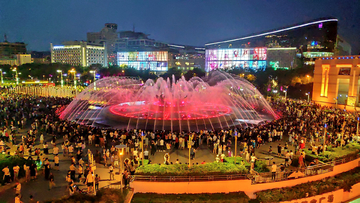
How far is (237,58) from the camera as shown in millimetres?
91938

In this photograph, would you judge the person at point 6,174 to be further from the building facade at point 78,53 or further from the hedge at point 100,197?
the building facade at point 78,53

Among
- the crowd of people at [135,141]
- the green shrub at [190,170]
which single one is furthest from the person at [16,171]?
the green shrub at [190,170]

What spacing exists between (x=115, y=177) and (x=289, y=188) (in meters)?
8.67

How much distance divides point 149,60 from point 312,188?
10526 centimetres

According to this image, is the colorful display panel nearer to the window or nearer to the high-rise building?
the window

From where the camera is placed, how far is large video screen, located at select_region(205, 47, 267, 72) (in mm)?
87750

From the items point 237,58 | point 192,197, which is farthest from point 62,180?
point 237,58

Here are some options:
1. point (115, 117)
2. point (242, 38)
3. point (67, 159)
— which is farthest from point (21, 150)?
point (242, 38)

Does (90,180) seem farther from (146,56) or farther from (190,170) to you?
(146,56)

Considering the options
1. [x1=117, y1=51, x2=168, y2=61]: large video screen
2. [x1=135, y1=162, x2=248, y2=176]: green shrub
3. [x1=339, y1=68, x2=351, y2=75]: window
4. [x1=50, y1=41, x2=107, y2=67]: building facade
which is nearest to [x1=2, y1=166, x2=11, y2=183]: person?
[x1=135, y1=162, x2=248, y2=176]: green shrub

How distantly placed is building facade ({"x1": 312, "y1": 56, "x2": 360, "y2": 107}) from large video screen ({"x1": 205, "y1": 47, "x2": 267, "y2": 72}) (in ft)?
134

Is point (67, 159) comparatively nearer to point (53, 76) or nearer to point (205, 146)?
point (205, 146)

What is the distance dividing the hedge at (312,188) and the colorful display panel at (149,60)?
101m

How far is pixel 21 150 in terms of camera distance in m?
15.7
